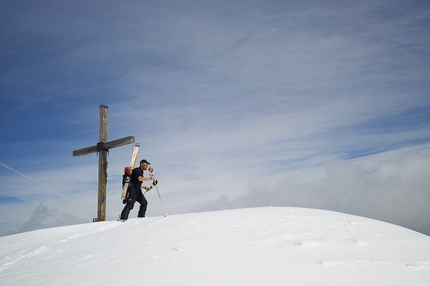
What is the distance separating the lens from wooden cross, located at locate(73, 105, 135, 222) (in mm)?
10219

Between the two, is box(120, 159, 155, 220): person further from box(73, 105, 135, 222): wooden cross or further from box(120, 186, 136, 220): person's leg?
box(73, 105, 135, 222): wooden cross

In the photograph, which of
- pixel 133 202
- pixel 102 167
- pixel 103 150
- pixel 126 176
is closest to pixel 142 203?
pixel 133 202

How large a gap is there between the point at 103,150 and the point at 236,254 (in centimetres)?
769

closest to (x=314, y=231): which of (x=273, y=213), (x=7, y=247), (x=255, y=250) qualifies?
(x=255, y=250)

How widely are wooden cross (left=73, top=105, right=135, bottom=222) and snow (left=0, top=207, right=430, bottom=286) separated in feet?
9.54

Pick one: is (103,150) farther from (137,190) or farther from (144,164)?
(137,190)

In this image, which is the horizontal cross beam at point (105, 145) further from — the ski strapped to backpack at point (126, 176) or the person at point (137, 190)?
the person at point (137, 190)

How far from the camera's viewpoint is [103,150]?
10547 mm

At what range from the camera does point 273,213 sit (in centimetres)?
705

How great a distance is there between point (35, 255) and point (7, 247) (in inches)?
73.2

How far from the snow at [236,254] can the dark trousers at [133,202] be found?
1703 mm

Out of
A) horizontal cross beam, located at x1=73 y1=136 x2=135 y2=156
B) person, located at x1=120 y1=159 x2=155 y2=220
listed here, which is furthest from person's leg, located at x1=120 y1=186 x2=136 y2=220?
horizontal cross beam, located at x1=73 y1=136 x2=135 y2=156

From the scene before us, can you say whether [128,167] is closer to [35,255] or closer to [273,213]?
[35,255]

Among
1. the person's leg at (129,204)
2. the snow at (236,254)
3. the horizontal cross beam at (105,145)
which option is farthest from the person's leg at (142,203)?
the snow at (236,254)
